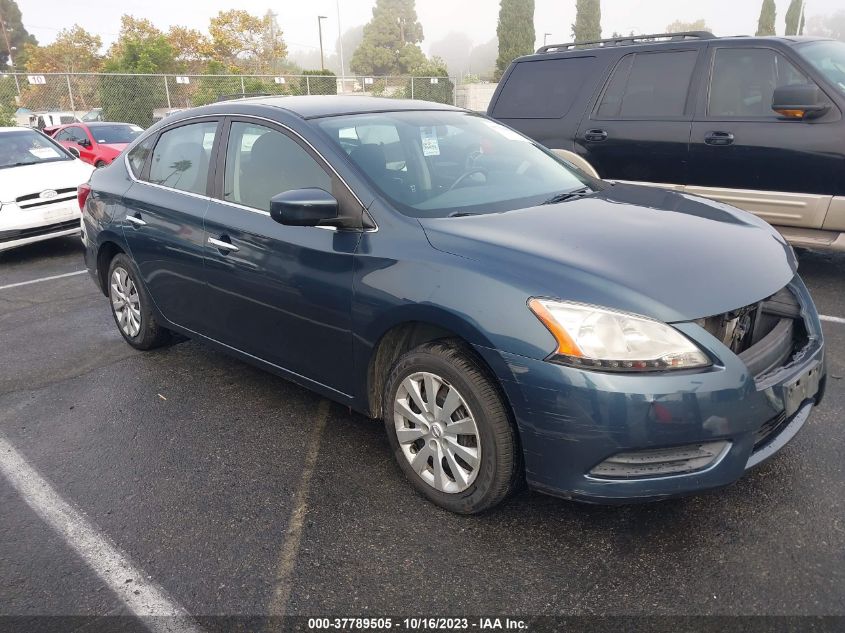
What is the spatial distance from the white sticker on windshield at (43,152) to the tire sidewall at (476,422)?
8171mm

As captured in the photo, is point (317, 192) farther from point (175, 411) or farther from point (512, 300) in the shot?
point (175, 411)

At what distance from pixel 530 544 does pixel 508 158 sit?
6.78 ft

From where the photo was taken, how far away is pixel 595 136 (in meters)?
6.19

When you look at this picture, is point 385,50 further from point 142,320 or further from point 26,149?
point 142,320

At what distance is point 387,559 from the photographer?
255 cm

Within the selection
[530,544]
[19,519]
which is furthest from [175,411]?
[530,544]

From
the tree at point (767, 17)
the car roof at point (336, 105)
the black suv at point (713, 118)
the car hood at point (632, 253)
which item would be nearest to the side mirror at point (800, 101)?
the black suv at point (713, 118)

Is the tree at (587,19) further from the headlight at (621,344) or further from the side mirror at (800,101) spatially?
the headlight at (621,344)

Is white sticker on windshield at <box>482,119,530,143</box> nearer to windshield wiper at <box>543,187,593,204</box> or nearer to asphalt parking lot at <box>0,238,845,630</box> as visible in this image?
windshield wiper at <box>543,187,593,204</box>

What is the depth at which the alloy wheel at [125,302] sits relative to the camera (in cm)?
465

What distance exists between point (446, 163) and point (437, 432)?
4.71 feet

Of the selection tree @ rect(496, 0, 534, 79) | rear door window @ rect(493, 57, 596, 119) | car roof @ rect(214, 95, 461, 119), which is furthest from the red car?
tree @ rect(496, 0, 534, 79)

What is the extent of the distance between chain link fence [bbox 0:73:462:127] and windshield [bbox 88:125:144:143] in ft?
13.7

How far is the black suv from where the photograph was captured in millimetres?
5176
